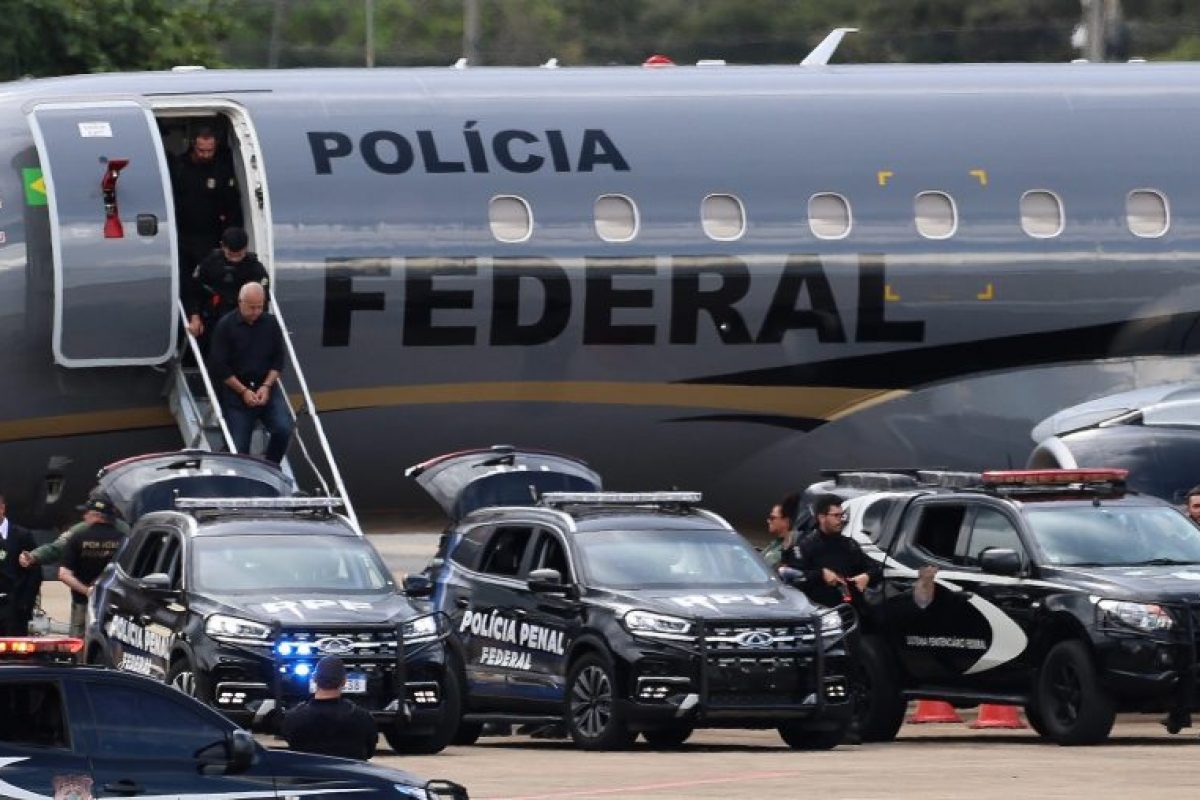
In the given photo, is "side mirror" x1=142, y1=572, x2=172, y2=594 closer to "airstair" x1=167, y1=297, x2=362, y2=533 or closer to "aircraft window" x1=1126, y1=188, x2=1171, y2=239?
"airstair" x1=167, y1=297, x2=362, y2=533

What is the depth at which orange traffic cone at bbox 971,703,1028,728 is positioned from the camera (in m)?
26.0

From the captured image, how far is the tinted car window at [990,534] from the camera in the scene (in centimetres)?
2430

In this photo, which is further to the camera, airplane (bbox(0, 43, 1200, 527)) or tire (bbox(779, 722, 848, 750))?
airplane (bbox(0, 43, 1200, 527))

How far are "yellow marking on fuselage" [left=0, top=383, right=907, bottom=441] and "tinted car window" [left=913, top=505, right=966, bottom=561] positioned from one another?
2633 mm

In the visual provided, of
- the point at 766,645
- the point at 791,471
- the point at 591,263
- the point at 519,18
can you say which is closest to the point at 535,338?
the point at 591,263

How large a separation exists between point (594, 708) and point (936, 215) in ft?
23.6

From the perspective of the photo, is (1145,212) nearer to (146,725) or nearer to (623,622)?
(623,622)

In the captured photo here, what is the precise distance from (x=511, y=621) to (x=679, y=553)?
145 cm

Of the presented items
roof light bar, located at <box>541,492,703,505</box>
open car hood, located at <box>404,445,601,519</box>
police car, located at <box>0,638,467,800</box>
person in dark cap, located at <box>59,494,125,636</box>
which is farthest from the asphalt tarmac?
police car, located at <box>0,638,467,800</box>

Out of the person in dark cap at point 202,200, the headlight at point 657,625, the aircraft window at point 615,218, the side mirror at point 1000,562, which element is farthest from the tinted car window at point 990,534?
the person in dark cap at point 202,200

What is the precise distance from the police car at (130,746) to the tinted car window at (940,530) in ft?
34.1

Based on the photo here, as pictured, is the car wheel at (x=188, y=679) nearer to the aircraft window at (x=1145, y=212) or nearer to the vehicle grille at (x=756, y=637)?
the vehicle grille at (x=756, y=637)

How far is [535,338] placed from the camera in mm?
26688

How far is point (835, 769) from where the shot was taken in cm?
2077
